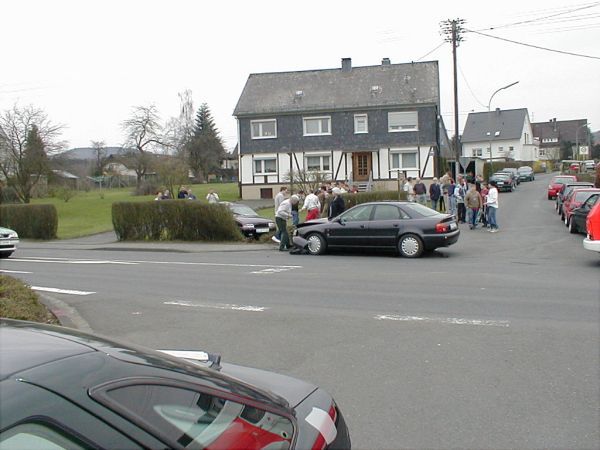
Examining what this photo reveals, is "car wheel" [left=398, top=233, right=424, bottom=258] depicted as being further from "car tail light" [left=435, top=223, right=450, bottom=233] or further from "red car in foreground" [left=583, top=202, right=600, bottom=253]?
"red car in foreground" [left=583, top=202, right=600, bottom=253]

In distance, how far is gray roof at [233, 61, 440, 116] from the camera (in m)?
47.9

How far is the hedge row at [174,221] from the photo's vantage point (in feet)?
74.4

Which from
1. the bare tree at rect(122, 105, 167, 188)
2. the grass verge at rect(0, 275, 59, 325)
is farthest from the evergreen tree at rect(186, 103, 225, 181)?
the grass verge at rect(0, 275, 59, 325)

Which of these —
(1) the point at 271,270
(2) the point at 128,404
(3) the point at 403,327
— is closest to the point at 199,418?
Answer: (2) the point at 128,404

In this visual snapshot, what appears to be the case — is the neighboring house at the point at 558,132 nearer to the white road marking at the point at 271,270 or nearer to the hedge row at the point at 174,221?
the hedge row at the point at 174,221

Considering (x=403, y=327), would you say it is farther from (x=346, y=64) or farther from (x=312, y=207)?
(x=346, y=64)

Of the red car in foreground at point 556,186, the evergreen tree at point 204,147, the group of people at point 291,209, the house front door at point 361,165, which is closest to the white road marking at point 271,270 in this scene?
the group of people at point 291,209

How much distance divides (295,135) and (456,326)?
42.5 meters

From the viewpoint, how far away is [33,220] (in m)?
29.7

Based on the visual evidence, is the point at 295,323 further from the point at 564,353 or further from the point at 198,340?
the point at 564,353

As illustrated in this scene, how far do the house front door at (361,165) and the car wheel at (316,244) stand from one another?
31.2 m

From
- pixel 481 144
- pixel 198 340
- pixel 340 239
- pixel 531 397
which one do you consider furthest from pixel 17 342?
pixel 481 144

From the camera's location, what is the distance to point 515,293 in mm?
10586

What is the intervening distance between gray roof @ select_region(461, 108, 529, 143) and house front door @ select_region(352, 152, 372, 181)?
52.1 meters
